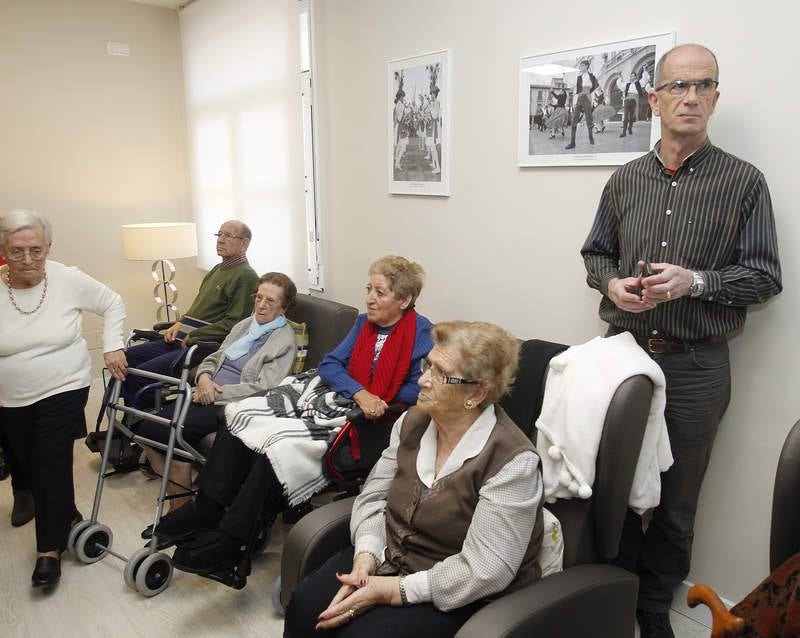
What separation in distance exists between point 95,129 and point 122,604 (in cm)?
360

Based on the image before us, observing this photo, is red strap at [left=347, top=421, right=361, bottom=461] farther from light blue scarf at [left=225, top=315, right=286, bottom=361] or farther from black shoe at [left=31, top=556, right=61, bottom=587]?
black shoe at [left=31, top=556, right=61, bottom=587]

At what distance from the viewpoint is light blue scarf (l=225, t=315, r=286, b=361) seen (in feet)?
10.1

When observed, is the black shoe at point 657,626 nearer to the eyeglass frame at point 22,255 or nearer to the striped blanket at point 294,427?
the striped blanket at point 294,427

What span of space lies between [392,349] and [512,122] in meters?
1.01

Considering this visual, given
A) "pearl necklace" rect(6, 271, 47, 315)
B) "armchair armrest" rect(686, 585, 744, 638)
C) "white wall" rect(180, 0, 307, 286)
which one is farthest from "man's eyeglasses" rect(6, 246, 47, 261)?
"armchair armrest" rect(686, 585, 744, 638)

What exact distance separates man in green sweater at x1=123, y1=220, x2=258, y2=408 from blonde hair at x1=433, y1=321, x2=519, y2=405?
220cm

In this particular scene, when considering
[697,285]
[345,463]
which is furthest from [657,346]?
[345,463]

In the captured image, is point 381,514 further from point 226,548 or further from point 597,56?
point 597,56

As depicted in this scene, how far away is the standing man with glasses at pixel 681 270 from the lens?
178 centimetres

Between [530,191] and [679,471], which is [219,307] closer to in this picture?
[530,191]

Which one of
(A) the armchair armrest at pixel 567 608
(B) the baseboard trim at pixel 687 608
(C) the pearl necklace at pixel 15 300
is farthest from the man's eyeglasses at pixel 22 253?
(B) the baseboard trim at pixel 687 608

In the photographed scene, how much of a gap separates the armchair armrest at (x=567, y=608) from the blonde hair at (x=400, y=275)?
4.25ft

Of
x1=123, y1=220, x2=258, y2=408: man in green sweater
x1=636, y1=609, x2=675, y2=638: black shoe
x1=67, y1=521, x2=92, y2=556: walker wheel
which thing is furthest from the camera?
x1=123, y1=220, x2=258, y2=408: man in green sweater

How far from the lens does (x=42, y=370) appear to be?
245 cm
